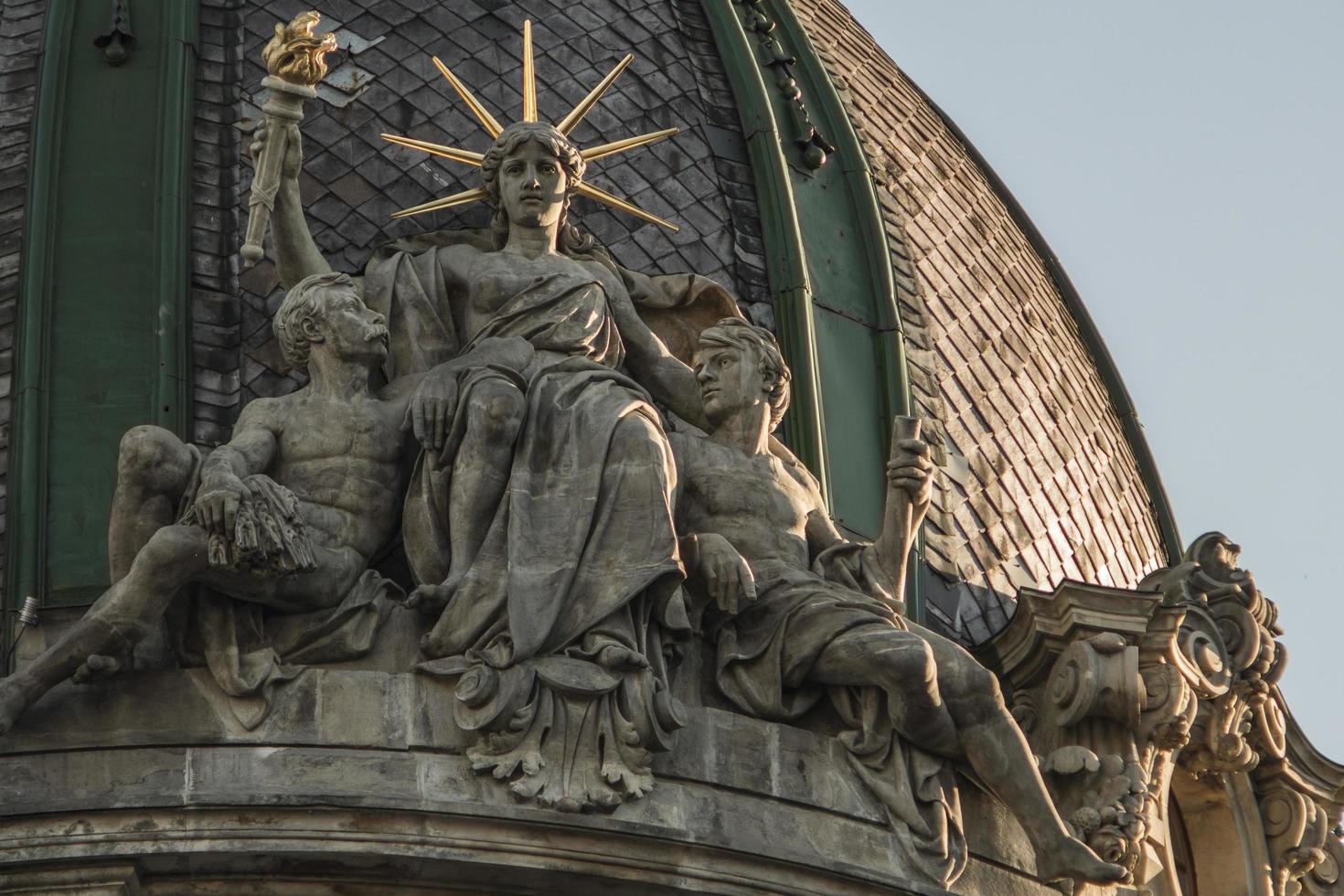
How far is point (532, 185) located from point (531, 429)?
1.99m

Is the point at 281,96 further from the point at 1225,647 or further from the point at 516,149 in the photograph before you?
the point at 1225,647

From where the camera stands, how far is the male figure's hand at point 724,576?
20.9 metres

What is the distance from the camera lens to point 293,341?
846 inches

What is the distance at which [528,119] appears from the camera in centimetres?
2373

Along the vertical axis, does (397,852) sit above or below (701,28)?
below

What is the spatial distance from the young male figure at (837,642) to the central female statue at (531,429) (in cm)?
46

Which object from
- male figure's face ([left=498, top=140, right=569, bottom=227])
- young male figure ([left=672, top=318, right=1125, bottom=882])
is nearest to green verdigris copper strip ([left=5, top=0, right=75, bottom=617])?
male figure's face ([left=498, top=140, right=569, bottom=227])

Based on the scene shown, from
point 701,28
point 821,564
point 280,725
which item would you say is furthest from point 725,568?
point 701,28

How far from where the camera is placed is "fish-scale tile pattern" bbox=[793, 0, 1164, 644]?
24.9 metres

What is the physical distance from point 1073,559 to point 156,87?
238 inches

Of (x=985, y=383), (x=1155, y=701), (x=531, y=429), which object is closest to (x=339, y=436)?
(x=531, y=429)

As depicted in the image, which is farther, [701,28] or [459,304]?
[701,28]

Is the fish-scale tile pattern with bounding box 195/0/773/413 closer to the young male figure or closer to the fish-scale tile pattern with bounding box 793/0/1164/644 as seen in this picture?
the fish-scale tile pattern with bounding box 793/0/1164/644

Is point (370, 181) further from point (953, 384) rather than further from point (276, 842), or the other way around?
point (276, 842)
